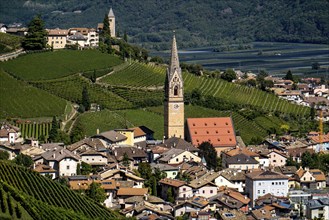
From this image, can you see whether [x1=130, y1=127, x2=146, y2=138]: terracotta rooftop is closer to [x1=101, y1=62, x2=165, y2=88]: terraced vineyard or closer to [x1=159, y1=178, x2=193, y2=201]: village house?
[x1=159, y1=178, x2=193, y2=201]: village house

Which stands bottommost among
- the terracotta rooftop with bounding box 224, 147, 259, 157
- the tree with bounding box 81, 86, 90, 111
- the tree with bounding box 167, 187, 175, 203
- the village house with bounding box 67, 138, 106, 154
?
the tree with bounding box 167, 187, 175, 203

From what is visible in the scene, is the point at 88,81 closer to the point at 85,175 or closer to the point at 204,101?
the point at 204,101

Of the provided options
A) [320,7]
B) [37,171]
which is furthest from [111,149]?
[320,7]

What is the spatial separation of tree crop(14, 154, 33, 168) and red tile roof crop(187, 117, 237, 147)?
405 inches

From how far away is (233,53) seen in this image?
15675cm

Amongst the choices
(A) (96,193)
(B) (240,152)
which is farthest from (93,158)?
(B) (240,152)

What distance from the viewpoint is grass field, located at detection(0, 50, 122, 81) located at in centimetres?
6994

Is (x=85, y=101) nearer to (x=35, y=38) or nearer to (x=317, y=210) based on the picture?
(x=35, y=38)

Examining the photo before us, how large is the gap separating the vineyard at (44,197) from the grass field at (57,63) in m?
25.8

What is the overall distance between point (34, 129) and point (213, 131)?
977cm

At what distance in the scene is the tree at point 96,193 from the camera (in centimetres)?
4309

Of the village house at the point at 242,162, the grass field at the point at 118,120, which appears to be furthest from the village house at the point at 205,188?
the grass field at the point at 118,120

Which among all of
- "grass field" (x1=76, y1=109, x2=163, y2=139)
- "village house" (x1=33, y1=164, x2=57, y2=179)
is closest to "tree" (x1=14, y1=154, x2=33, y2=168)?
"village house" (x1=33, y1=164, x2=57, y2=179)

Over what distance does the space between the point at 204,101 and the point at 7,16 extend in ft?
373
